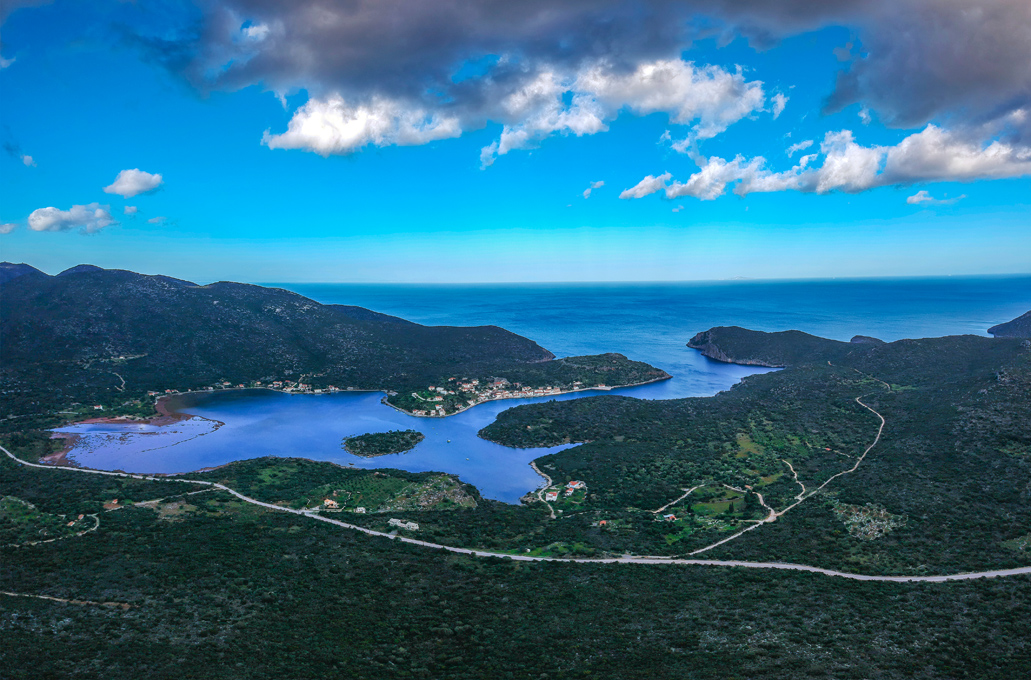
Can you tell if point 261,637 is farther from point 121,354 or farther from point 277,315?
point 277,315

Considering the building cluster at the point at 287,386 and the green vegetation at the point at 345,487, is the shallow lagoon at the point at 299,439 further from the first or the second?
the green vegetation at the point at 345,487

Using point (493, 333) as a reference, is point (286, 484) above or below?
below

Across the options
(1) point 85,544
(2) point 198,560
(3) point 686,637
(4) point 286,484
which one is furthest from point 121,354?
(3) point 686,637

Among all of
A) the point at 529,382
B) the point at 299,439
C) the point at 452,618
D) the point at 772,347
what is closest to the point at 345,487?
the point at 299,439

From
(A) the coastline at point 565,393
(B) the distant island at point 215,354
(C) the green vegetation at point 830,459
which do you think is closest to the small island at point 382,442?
(C) the green vegetation at point 830,459

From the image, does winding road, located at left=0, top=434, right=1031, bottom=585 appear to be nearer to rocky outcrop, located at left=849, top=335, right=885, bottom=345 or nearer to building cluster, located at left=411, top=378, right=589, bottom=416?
building cluster, located at left=411, top=378, right=589, bottom=416

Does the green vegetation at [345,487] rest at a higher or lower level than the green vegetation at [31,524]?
lower
